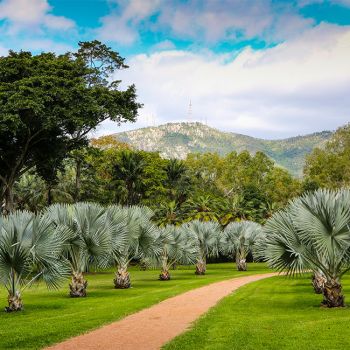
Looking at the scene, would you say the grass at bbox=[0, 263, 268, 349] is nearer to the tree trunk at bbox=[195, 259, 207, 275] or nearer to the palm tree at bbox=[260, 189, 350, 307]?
the palm tree at bbox=[260, 189, 350, 307]

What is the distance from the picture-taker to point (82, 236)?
70.6ft

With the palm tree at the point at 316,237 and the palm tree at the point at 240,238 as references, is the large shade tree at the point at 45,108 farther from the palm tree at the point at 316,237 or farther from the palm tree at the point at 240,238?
the palm tree at the point at 316,237

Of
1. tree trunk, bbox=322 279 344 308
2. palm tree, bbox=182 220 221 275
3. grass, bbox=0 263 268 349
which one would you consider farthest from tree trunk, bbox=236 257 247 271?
tree trunk, bbox=322 279 344 308

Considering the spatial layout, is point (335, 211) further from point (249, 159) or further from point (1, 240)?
point (249, 159)

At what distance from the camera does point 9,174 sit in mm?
36469

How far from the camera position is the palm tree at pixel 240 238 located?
47.2m

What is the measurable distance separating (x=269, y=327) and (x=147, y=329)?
315 centimetres

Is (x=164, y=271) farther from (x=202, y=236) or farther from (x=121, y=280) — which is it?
(x=121, y=280)

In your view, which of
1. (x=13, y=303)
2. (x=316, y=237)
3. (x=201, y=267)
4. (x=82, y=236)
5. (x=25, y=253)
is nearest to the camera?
(x=316, y=237)

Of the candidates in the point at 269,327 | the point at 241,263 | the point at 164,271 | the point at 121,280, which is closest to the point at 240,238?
the point at 241,263

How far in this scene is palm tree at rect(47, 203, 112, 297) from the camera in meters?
21.5

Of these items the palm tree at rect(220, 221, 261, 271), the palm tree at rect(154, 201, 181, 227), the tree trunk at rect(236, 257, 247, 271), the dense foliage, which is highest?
the dense foliage

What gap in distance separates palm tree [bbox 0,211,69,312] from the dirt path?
3.57 meters

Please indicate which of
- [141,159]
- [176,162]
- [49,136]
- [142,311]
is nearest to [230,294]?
[142,311]
